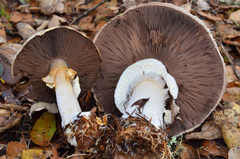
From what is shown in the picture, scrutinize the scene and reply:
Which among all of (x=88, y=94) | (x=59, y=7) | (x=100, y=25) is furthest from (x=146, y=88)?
(x=59, y=7)

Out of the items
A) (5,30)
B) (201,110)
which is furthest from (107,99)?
(5,30)

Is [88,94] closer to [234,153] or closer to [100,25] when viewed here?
[100,25]

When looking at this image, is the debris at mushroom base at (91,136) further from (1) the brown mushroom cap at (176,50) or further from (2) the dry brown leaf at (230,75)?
(2) the dry brown leaf at (230,75)

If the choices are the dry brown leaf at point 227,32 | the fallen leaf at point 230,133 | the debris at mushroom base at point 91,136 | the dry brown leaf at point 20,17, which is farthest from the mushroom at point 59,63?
the dry brown leaf at point 227,32

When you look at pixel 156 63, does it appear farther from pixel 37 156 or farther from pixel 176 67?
pixel 37 156

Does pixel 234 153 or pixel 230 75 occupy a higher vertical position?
pixel 230 75

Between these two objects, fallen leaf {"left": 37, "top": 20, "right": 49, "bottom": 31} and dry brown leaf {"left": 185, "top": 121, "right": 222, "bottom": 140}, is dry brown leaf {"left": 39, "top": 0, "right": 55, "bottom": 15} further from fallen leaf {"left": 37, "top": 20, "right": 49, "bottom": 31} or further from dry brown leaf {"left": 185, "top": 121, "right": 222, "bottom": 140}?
dry brown leaf {"left": 185, "top": 121, "right": 222, "bottom": 140}
